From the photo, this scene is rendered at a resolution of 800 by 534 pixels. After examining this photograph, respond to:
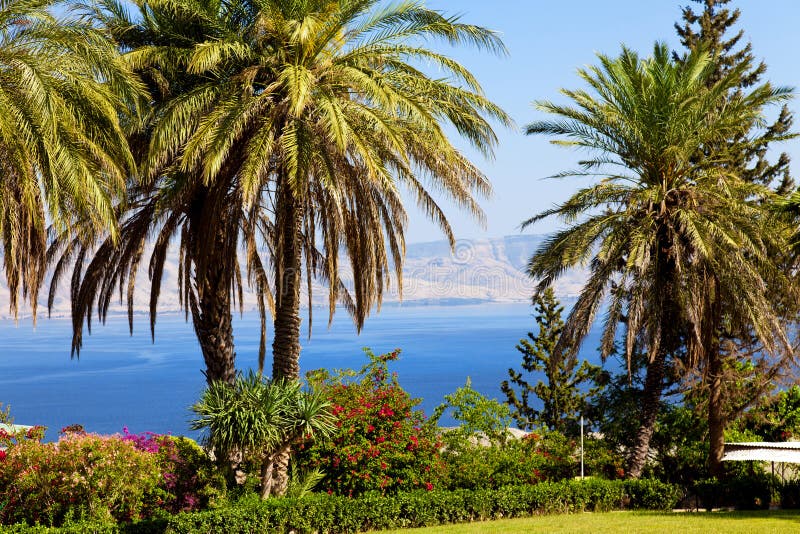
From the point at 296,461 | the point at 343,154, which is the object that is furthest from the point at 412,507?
the point at 343,154

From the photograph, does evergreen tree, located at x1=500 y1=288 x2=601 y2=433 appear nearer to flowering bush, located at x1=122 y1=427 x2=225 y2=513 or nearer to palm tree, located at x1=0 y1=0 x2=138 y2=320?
flowering bush, located at x1=122 y1=427 x2=225 y2=513

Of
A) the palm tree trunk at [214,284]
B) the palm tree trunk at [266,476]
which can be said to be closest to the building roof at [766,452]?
the palm tree trunk at [266,476]

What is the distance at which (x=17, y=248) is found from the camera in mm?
13859

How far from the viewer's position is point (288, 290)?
16516 mm

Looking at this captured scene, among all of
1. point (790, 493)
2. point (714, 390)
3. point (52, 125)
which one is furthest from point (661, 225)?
point (52, 125)

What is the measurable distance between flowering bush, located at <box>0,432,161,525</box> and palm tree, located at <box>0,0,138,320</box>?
9.38ft

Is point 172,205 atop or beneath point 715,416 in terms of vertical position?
atop

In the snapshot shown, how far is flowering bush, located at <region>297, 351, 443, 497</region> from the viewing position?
54.0 ft

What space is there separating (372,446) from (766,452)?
8.67m

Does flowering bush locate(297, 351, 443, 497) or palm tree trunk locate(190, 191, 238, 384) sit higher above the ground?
palm tree trunk locate(190, 191, 238, 384)

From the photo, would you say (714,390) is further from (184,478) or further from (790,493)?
(184,478)

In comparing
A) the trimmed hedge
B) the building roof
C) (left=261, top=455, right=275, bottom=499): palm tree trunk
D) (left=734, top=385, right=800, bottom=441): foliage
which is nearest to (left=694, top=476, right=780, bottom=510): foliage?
the trimmed hedge

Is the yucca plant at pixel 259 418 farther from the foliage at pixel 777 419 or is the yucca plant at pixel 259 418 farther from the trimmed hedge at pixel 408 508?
the foliage at pixel 777 419

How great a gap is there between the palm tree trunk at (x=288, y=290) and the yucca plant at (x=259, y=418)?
80 cm
